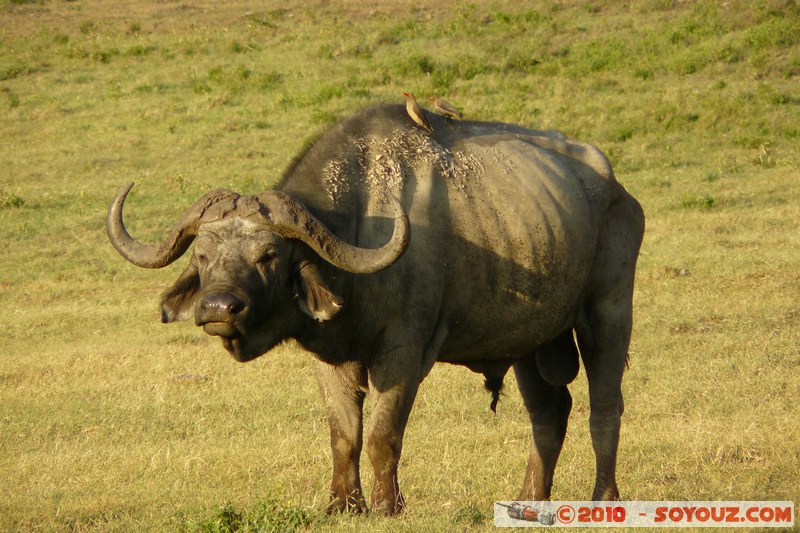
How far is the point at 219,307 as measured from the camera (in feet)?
15.7

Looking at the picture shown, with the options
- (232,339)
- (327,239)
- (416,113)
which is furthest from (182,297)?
(416,113)

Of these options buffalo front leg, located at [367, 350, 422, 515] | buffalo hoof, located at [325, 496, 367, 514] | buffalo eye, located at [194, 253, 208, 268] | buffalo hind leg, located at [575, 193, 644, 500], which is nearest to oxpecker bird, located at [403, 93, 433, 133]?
buffalo hind leg, located at [575, 193, 644, 500]

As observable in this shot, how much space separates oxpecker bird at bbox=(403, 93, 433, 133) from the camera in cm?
594

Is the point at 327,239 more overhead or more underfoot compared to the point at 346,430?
more overhead

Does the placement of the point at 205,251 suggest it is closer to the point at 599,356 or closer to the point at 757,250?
the point at 599,356

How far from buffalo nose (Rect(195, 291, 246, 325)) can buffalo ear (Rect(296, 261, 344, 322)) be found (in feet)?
1.26

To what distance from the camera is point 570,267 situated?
6105 mm

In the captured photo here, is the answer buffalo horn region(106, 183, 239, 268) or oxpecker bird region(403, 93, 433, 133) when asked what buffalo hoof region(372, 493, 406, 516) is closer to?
buffalo horn region(106, 183, 239, 268)

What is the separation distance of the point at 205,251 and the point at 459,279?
1218 millimetres

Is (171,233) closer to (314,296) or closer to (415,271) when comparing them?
(314,296)

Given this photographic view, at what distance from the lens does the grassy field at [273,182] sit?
20.9 feet

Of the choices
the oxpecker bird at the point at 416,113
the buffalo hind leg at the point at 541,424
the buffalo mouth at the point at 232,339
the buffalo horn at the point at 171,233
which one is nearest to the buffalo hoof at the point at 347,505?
the buffalo mouth at the point at 232,339

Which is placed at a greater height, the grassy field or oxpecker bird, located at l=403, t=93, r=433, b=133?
oxpecker bird, located at l=403, t=93, r=433, b=133

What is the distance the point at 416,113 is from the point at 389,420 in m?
1.52
